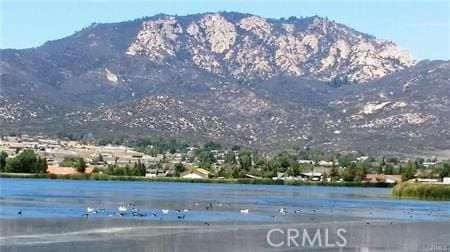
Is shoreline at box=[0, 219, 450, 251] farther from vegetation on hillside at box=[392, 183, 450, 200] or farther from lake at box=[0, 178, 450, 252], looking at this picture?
vegetation on hillside at box=[392, 183, 450, 200]

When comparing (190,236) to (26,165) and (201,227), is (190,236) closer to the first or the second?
(201,227)

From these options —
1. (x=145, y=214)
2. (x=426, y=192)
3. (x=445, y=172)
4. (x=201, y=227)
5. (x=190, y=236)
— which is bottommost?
(x=190, y=236)

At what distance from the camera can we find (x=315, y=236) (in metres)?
59.1

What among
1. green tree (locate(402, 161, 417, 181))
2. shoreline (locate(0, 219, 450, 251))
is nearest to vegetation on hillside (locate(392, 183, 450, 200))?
shoreline (locate(0, 219, 450, 251))

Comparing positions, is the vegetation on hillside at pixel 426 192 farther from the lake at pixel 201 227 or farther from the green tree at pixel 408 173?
the green tree at pixel 408 173

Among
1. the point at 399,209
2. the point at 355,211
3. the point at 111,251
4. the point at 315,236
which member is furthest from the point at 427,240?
the point at 399,209

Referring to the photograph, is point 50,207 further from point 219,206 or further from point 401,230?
point 401,230

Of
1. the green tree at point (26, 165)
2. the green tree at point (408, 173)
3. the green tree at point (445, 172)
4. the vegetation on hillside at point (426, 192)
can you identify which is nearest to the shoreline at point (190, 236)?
the vegetation on hillside at point (426, 192)

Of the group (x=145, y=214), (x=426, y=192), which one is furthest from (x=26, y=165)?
(x=145, y=214)

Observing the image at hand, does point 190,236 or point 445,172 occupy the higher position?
point 445,172

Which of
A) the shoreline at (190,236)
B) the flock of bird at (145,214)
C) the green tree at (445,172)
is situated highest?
the green tree at (445,172)

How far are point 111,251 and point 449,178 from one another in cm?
12757

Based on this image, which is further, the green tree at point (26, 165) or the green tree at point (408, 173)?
the green tree at point (26, 165)

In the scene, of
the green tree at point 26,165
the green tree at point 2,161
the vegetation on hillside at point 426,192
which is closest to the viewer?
the vegetation on hillside at point 426,192
